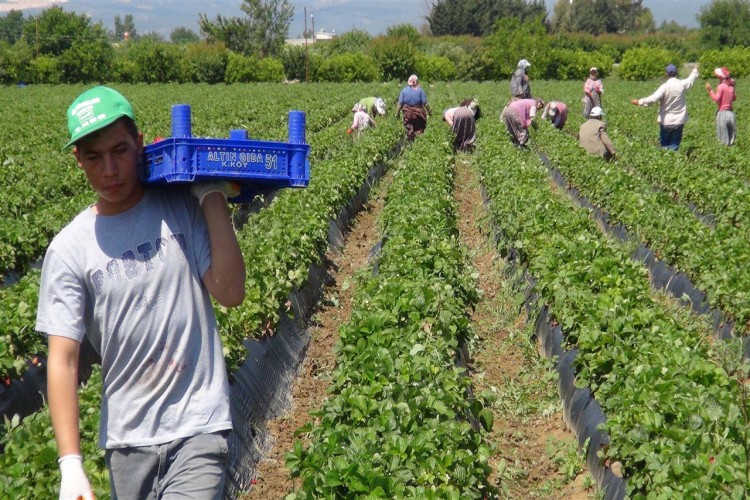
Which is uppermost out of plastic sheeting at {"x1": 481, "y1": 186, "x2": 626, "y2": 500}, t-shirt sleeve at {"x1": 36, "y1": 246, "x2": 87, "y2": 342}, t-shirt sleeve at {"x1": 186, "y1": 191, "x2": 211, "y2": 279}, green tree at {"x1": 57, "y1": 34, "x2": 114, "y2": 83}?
t-shirt sleeve at {"x1": 186, "y1": 191, "x2": 211, "y2": 279}

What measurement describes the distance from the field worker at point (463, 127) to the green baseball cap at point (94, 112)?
15.6 meters

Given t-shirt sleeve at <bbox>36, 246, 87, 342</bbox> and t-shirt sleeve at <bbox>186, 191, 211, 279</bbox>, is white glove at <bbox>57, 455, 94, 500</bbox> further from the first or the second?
t-shirt sleeve at <bbox>186, 191, 211, 279</bbox>

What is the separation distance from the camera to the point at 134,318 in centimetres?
253

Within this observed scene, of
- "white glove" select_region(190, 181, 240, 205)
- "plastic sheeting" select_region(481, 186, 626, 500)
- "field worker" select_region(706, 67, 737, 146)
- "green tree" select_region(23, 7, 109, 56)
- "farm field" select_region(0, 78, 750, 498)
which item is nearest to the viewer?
"white glove" select_region(190, 181, 240, 205)

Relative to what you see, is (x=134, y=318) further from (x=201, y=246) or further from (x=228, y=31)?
(x=228, y=31)

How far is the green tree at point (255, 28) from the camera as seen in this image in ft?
250

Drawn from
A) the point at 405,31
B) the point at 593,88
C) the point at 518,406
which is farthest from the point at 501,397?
the point at 405,31

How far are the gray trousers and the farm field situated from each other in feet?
3.22

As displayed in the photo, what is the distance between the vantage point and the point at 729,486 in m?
3.46

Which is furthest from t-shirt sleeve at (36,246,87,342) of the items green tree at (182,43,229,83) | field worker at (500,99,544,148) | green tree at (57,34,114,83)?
green tree at (57,34,114,83)

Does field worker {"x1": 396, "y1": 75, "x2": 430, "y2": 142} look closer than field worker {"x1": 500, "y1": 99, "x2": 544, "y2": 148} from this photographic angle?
No

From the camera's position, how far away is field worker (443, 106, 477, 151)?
58.2 feet

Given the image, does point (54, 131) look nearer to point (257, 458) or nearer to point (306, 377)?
point (306, 377)

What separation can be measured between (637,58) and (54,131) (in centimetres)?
4518
